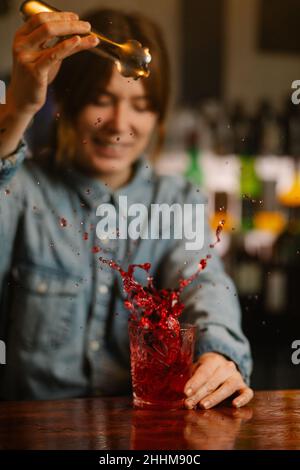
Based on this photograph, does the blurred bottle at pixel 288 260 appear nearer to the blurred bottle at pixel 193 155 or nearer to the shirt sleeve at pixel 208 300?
the blurred bottle at pixel 193 155

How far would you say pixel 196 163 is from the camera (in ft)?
9.18

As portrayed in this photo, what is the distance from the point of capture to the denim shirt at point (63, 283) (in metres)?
1.30

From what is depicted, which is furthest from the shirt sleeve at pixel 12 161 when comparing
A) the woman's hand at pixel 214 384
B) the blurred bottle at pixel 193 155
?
the blurred bottle at pixel 193 155

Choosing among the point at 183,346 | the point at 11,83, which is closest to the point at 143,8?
the point at 11,83

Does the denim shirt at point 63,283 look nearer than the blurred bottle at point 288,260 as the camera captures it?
Yes

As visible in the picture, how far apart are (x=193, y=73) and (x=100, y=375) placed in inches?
76.5

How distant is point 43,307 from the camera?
1.31 metres

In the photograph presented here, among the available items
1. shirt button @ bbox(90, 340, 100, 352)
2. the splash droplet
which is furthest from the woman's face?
shirt button @ bbox(90, 340, 100, 352)

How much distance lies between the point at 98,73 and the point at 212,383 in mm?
598

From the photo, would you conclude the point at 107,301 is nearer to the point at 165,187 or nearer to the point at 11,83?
the point at 165,187

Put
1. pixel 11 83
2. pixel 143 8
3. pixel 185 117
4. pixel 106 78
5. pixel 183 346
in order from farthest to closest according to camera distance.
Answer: pixel 185 117
pixel 143 8
pixel 106 78
pixel 11 83
pixel 183 346

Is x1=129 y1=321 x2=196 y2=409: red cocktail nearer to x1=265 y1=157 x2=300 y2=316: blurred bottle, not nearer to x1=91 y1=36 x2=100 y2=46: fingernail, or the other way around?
x1=91 y1=36 x2=100 y2=46: fingernail

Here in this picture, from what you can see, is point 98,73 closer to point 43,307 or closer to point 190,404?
point 43,307

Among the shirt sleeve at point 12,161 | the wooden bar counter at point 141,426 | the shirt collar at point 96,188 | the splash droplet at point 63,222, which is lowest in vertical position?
the wooden bar counter at point 141,426
